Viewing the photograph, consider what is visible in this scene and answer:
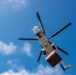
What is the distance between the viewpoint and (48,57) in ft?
227

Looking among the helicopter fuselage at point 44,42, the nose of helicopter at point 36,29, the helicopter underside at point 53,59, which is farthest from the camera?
the nose of helicopter at point 36,29

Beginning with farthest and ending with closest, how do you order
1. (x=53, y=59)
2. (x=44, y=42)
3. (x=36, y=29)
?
(x=36, y=29)
(x=44, y=42)
(x=53, y=59)

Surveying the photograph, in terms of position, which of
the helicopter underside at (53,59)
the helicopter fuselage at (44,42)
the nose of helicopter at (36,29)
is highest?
the nose of helicopter at (36,29)

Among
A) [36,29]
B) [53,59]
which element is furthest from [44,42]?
[53,59]

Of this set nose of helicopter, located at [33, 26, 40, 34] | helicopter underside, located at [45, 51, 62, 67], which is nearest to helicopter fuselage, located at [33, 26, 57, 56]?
nose of helicopter, located at [33, 26, 40, 34]

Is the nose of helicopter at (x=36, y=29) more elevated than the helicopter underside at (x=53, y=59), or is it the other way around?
the nose of helicopter at (x=36, y=29)

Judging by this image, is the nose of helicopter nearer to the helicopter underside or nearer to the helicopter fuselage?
the helicopter fuselage

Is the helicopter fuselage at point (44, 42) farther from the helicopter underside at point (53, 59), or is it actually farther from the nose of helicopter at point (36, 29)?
the helicopter underside at point (53, 59)

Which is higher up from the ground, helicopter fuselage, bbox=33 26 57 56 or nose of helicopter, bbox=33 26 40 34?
nose of helicopter, bbox=33 26 40 34

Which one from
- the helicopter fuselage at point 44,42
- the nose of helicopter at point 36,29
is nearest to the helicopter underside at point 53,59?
the helicopter fuselage at point 44,42

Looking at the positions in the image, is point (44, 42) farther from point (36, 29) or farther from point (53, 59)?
point (53, 59)

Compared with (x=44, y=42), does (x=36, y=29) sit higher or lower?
higher

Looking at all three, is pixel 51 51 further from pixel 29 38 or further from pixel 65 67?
pixel 65 67

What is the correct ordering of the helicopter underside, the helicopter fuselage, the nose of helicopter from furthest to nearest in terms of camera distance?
the nose of helicopter → the helicopter fuselage → the helicopter underside
